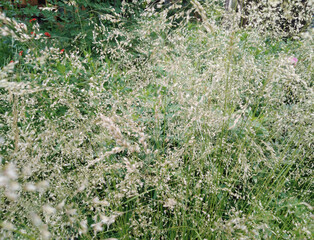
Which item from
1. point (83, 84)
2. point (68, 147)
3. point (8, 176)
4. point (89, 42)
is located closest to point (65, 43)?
point (89, 42)

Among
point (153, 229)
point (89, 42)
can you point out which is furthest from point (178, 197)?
point (89, 42)

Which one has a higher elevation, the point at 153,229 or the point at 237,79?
the point at 237,79

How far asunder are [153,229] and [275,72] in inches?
41.4

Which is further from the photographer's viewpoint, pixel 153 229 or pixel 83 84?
pixel 83 84

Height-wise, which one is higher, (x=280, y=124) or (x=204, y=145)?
(x=280, y=124)

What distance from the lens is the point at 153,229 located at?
1.31 m

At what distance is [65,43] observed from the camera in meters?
3.43

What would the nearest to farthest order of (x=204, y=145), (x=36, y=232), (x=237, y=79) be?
(x=36, y=232) < (x=204, y=145) < (x=237, y=79)

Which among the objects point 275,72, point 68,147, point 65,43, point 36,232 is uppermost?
point 275,72

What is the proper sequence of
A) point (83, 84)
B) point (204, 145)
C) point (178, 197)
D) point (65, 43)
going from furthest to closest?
point (65, 43) → point (83, 84) → point (204, 145) → point (178, 197)

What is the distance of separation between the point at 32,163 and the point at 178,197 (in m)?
0.73

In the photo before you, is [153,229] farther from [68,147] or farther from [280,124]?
[280,124]

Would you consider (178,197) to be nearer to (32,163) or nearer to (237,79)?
(32,163)

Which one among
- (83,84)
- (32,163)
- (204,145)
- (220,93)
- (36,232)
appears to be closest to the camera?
(36,232)
